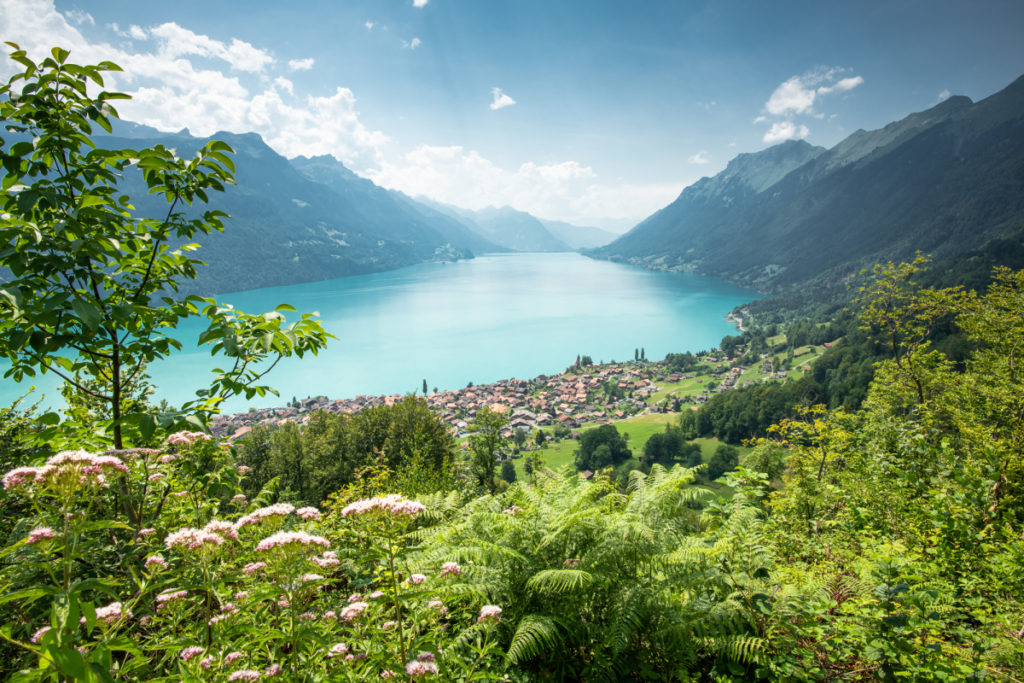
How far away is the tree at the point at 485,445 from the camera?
1130 cm

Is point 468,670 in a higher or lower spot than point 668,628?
higher

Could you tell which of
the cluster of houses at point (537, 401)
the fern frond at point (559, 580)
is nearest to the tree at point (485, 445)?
the fern frond at point (559, 580)

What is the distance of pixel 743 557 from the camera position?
3504 mm

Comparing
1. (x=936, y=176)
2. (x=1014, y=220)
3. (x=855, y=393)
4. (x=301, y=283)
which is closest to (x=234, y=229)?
(x=301, y=283)

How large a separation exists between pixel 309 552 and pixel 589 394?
78472 millimetres

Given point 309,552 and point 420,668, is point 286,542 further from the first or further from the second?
point 420,668

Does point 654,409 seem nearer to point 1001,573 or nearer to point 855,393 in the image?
point 855,393

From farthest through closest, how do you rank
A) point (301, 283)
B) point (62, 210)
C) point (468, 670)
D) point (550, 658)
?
point (301, 283), point (550, 658), point (468, 670), point (62, 210)

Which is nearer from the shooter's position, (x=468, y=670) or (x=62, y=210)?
(x=62, y=210)

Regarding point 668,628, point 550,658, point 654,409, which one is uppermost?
point 668,628

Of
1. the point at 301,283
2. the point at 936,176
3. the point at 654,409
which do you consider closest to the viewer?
the point at 654,409

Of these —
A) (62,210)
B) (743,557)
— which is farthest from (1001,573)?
(62,210)

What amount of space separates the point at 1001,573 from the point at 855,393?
64.2 meters

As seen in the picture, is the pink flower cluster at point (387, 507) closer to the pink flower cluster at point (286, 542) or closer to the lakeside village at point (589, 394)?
the pink flower cluster at point (286, 542)
